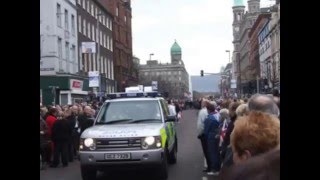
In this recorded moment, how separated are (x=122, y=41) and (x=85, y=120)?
65.4 metres

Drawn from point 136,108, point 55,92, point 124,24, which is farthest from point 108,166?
point 124,24

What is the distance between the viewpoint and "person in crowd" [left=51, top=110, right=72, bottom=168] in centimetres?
1535

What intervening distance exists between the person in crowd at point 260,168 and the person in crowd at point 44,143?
12022 millimetres

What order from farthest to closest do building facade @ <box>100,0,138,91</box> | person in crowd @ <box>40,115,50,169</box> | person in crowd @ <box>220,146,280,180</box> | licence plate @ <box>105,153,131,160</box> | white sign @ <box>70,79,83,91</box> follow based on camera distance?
building facade @ <box>100,0,138,91</box> < white sign @ <box>70,79,83,91</box> < person in crowd @ <box>40,115,50,169</box> < licence plate @ <box>105,153,131,160</box> < person in crowd @ <box>220,146,280,180</box>

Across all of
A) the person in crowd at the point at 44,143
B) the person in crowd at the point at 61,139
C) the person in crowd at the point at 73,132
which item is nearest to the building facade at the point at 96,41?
the person in crowd at the point at 73,132

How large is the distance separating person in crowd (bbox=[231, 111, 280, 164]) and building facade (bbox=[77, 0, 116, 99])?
128 ft

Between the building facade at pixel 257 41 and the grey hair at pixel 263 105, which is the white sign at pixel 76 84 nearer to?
the grey hair at pixel 263 105

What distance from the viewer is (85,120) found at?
16.9 meters

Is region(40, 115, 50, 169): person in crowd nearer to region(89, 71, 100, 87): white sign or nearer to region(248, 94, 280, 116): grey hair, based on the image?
region(248, 94, 280, 116): grey hair

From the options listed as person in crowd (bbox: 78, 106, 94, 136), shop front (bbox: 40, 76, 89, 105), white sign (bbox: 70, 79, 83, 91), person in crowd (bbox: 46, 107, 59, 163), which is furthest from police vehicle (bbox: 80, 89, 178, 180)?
white sign (bbox: 70, 79, 83, 91)

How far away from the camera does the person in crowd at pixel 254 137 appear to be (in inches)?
132
